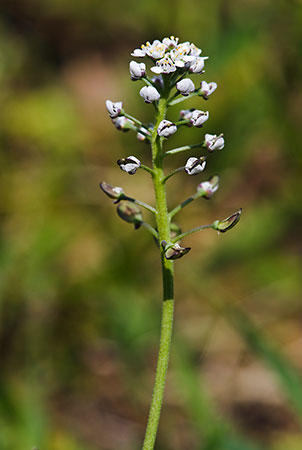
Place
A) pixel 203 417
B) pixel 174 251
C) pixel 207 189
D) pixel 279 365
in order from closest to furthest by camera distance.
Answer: pixel 174 251, pixel 207 189, pixel 203 417, pixel 279 365

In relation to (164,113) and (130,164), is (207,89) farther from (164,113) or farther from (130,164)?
(130,164)

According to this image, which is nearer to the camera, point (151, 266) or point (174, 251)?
point (174, 251)

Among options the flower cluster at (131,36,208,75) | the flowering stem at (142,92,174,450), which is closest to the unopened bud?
the flowering stem at (142,92,174,450)

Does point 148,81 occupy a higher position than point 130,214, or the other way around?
point 148,81

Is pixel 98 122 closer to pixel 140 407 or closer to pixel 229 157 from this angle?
pixel 229 157

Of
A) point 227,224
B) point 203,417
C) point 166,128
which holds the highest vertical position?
point 166,128

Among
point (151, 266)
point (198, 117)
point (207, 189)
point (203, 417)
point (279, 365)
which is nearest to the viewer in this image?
point (198, 117)

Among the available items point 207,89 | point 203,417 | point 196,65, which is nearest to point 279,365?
point 203,417

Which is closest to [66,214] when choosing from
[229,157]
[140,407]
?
[229,157]

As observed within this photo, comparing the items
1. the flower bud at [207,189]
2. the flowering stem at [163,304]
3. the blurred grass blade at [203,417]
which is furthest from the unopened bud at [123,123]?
the blurred grass blade at [203,417]
